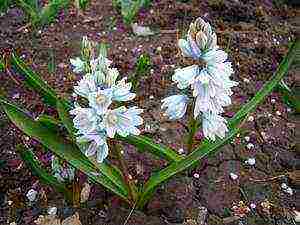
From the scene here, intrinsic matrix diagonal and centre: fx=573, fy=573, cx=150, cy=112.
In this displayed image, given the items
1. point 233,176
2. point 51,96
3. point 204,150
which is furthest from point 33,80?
point 233,176

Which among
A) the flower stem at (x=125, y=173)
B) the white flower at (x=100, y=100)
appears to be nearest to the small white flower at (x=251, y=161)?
the flower stem at (x=125, y=173)

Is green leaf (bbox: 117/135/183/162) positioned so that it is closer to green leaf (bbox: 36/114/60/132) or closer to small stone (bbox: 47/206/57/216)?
green leaf (bbox: 36/114/60/132)

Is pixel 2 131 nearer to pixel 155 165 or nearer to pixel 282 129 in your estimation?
pixel 155 165

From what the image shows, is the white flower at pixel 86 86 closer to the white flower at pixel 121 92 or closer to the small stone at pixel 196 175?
the white flower at pixel 121 92

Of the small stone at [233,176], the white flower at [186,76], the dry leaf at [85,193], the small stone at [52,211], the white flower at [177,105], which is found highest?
the white flower at [186,76]

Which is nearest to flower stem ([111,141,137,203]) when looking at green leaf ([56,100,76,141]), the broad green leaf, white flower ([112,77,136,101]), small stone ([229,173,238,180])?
green leaf ([56,100,76,141])

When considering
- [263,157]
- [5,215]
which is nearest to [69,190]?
[5,215]

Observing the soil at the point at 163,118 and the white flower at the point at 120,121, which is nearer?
the white flower at the point at 120,121

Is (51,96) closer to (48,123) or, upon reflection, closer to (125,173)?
(48,123)
